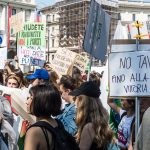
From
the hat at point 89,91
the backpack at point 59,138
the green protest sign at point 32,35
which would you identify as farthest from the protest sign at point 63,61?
the backpack at point 59,138

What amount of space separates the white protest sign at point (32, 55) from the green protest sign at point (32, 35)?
0.13 meters

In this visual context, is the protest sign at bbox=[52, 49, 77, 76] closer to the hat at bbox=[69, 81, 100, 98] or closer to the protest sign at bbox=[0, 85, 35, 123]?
the protest sign at bbox=[0, 85, 35, 123]

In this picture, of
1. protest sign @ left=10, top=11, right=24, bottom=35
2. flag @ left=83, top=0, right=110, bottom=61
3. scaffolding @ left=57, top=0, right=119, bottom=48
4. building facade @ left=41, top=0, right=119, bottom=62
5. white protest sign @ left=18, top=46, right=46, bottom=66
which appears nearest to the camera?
flag @ left=83, top=0, right=110, bottom=61

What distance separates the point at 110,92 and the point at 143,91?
25 centimetres

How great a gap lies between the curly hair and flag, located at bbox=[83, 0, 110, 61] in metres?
2.43

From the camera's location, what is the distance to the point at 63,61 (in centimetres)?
820

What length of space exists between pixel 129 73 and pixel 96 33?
7.11ft

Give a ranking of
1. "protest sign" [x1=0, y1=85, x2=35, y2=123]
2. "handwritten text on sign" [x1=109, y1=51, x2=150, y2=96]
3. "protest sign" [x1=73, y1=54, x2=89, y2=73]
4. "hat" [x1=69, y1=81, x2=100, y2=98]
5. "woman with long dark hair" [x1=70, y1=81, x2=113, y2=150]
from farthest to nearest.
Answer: "protest sign" [x1=73, y1=54, x2=89, y2=73] < "protest sign" [x1=0, y1=85, x2=35, y2=123] < "handwritten text on sign" [x1=109, y1=51, x2=150, y2=96] < "hat" [x1=69, y1=81, x2=100, y2=98] < "woman with long dark hair" [x1=70, y1=81, x2=113, y2=150]

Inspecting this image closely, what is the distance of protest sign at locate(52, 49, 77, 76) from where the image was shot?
8.02 m

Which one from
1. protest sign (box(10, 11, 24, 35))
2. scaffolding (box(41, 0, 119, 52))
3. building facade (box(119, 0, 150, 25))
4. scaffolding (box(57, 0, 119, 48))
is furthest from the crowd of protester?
building facade (box(119, 0, 150, 25))

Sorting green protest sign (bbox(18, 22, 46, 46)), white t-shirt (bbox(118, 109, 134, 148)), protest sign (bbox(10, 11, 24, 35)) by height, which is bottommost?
white t-shirt (bbox(118, 109, 134, 148))

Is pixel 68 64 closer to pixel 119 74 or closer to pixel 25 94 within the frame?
pixel 25 94

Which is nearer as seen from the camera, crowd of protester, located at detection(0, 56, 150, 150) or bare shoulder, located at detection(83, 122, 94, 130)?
crowd of protester, located at detection(0, 56, 150, 150)

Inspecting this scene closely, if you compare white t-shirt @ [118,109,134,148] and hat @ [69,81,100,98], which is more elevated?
hat @ [69,81,100,98]
